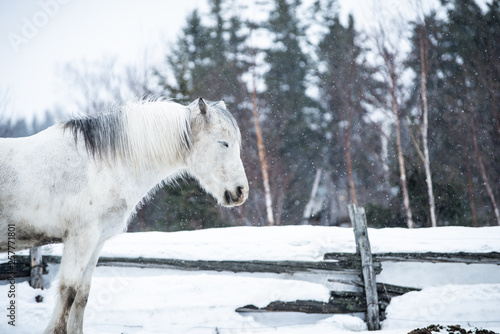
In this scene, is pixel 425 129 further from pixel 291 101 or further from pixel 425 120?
pixel 291 101

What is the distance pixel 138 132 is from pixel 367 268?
3684 millimetres

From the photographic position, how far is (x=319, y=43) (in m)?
18.3

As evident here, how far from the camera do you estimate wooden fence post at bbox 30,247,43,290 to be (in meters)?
5.45

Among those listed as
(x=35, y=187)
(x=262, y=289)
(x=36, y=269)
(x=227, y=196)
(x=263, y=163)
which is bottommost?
(x=262, y=289)

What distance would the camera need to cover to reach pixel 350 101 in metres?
13.5

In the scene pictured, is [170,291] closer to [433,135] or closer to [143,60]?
[143,60]

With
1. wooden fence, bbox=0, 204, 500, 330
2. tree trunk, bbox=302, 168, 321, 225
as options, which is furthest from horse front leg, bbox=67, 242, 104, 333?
tree trunk, bbox=302, 168, 321, 225

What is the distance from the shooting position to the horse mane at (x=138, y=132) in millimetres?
3121

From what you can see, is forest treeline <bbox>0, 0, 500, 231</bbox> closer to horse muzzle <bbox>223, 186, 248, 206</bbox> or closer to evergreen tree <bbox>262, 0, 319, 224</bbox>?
evergreen tree <bbox>262, 0, 319, 224</bbox>

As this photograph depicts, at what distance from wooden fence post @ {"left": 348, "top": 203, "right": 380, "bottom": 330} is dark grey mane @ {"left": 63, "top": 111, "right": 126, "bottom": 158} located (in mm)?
3531

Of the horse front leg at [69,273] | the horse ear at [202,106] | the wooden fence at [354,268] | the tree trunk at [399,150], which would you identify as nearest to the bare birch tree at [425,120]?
the tree trunk at [399,150]

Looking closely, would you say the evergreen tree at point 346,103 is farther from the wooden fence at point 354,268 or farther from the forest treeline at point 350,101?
the wooden fence at point 354,268

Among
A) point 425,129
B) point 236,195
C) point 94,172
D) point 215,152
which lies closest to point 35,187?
point 94,172

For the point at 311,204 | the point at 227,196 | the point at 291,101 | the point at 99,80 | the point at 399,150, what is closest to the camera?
the point at 227,196
